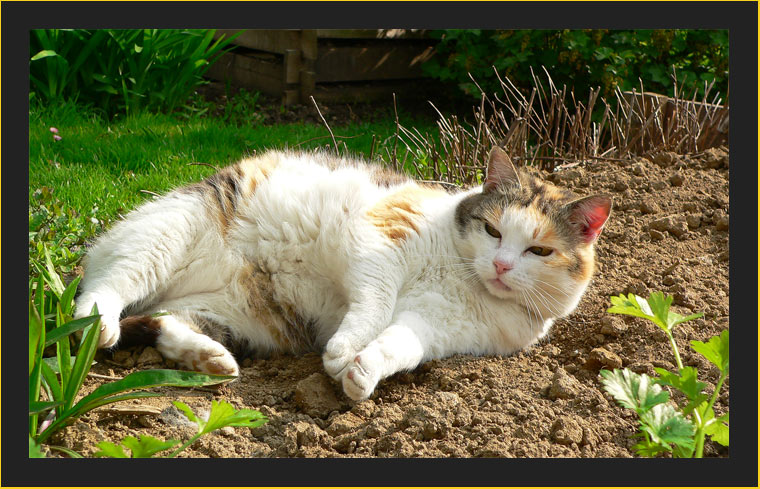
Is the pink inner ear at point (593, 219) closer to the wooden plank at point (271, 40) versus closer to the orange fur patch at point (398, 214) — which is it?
the orange fur patch at point (398, 214)

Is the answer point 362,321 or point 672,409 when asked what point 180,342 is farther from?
point 672,409

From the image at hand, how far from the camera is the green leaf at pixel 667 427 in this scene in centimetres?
183

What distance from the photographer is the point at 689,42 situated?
6.17 m

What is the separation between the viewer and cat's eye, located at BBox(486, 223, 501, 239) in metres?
2.70

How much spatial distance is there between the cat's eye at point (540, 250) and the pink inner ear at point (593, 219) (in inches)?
7.5

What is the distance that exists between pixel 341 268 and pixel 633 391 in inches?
49.1

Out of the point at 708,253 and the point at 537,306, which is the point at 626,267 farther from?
the point at 537,306

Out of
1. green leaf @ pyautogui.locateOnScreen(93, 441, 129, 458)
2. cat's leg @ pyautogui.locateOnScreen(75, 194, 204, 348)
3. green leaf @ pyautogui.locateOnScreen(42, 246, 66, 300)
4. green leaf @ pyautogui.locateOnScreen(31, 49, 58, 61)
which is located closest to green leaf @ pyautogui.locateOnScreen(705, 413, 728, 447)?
green leaf @ pyautogui.locateOnScreen(93, 441, 129, 458)

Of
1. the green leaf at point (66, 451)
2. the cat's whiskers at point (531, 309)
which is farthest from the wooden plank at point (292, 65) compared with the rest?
the green leaf at point (66, 451)

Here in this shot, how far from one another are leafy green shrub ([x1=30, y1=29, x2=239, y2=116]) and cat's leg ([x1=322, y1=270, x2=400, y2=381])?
373cm

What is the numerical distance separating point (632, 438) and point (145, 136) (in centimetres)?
419

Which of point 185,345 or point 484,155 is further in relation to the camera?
point 484,155

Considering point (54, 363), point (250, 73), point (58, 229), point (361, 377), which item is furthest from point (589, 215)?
point (250, 73)

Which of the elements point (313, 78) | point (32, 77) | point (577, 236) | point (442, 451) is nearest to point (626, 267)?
point (577, 236)
